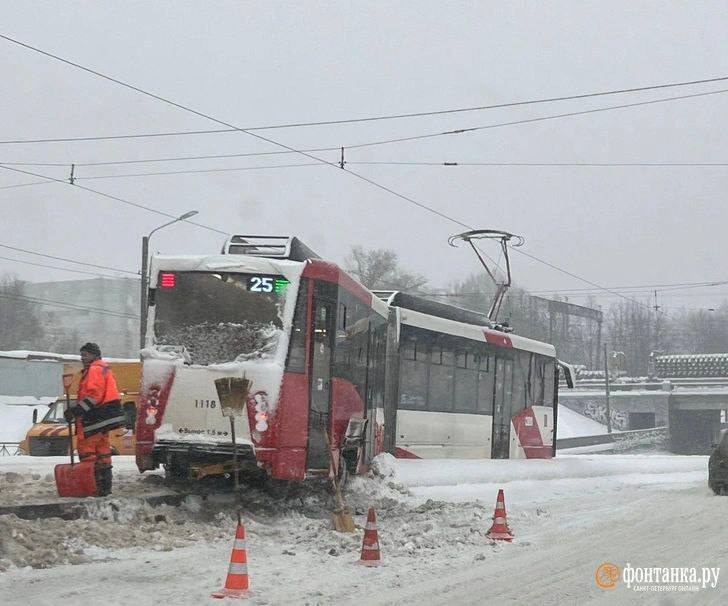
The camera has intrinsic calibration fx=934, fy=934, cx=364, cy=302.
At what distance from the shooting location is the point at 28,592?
21.8ft

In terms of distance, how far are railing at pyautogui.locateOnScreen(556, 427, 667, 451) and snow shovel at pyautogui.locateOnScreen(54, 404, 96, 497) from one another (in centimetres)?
3875

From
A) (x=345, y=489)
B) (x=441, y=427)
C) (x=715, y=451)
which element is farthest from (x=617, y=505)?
(x=441, y=427)

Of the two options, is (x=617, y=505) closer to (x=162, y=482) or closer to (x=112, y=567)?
(x=162, y=482)

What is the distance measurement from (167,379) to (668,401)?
61873 mm

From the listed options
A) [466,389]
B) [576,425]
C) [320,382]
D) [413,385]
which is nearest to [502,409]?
[466,389]

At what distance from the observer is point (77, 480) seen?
1002 cm

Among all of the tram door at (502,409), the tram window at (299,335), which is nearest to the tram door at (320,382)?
the tram window at (299,335)

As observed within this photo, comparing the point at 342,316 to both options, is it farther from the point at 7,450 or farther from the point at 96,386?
the point at 7,450

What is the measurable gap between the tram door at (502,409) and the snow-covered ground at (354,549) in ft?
22.8

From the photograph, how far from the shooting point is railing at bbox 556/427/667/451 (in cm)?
4766

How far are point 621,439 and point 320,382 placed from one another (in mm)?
45151

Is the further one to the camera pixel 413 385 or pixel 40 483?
pixel 413 385

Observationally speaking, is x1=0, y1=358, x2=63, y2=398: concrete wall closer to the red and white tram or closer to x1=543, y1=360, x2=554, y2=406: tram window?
x1=543, y1=360, x2=554, y2=406: tram window

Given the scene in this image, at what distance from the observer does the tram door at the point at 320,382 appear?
444 inches
